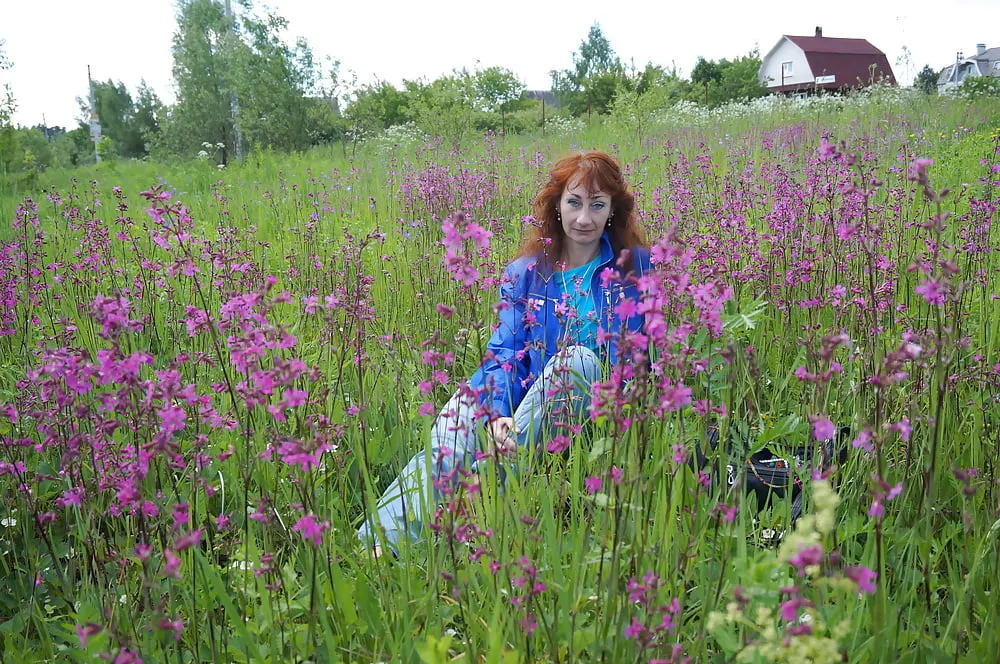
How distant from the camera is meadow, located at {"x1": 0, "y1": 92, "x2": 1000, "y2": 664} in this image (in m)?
1.40

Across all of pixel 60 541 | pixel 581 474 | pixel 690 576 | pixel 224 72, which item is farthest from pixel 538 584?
pixel 224 72

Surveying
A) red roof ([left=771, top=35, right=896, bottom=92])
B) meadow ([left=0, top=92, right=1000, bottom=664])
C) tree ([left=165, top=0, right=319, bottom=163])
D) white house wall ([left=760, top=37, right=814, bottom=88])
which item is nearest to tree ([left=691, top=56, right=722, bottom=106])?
white house wall ([left=760, top=37, right=814, bottom=88])

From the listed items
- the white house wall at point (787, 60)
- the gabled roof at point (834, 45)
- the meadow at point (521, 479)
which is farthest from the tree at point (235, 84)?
the gabled roof at point (834, 45)

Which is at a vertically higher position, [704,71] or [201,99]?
[704,71]

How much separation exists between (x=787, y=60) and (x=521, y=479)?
68175mm

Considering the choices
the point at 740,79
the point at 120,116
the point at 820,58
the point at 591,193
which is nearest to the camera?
the point at 591,193

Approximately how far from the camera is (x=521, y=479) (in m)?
2.16

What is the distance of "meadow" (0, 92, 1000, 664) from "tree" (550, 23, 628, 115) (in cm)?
1581

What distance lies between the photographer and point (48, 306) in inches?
154

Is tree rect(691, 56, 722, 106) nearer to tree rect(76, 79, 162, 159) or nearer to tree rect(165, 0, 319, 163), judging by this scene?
tree rect(165, 0, 319, 163)

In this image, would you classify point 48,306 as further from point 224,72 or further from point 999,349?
point 224,72

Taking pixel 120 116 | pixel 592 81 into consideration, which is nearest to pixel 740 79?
pixel 592 81

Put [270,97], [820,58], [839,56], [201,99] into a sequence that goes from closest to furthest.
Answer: [270,97]
[201,99]
[820,58]
[839,56]

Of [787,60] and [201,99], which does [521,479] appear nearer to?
[201,99]
